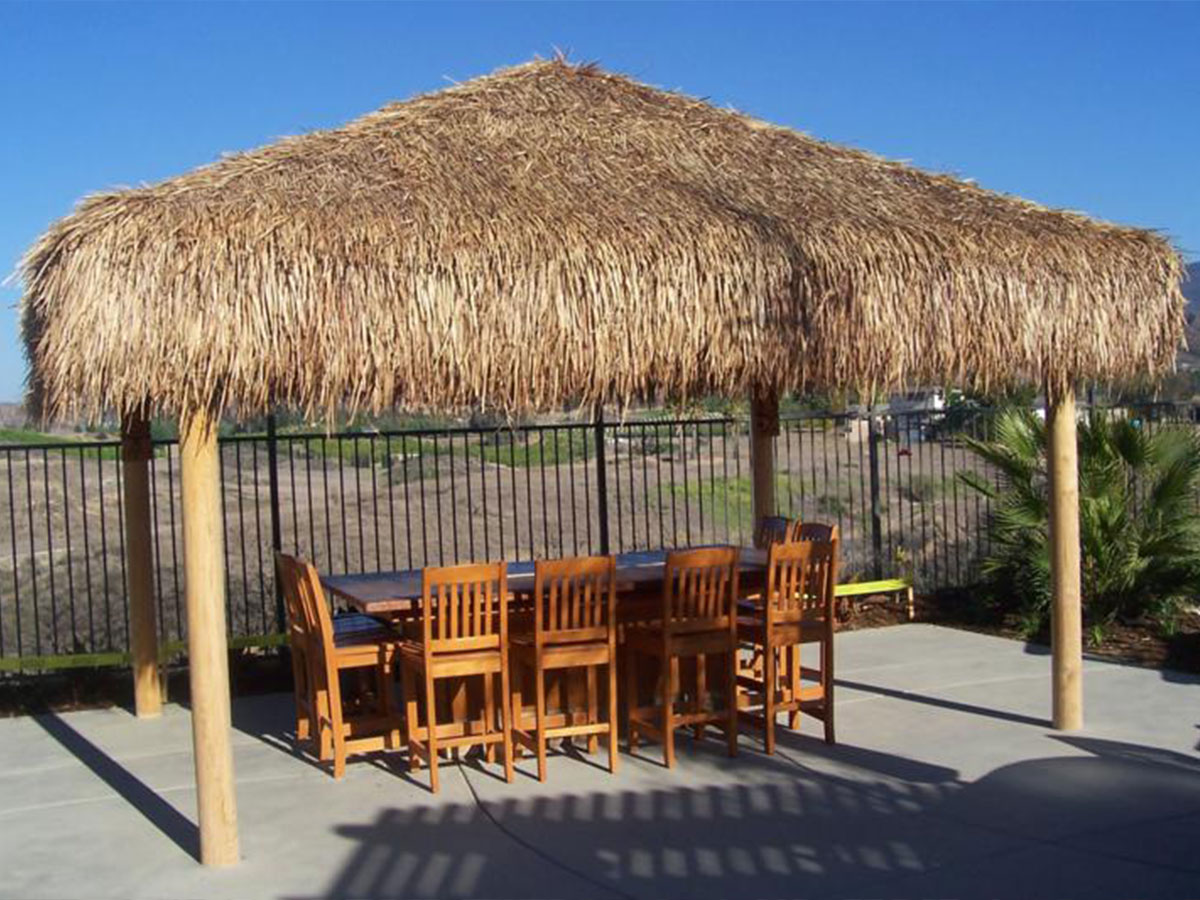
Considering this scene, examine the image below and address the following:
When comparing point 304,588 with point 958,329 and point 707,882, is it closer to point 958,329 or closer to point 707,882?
point 707,882

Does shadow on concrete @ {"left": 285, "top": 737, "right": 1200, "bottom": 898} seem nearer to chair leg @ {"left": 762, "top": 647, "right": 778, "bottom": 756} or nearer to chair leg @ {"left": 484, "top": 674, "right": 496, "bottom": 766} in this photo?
chair leg @ {"left": 762, "top": 647, "right": 778, "bottom": 756}

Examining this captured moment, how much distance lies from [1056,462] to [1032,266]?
3.62 feet

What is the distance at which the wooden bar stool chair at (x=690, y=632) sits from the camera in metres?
6.48

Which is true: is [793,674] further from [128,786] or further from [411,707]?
[128,786]

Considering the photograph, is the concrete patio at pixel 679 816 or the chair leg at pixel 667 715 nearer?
the concrete patio at pixel 679 816

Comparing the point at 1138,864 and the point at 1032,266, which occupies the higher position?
the point at 1032,266

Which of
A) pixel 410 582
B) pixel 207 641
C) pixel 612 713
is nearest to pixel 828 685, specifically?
pixel 612 713

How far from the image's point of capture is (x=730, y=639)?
668 centimetres

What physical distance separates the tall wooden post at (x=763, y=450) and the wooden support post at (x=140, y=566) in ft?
12.8

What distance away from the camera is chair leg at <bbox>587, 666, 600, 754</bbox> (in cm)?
656

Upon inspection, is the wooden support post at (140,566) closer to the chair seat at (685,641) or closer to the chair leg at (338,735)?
the chair leg at (338,735)

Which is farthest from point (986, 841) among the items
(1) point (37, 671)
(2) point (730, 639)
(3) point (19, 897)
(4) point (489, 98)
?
(1) point (37, 671)

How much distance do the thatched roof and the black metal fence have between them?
4.35 ft

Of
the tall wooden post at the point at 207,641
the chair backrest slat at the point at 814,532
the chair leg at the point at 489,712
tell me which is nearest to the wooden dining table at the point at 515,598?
the chair leg at the point at 489,712
